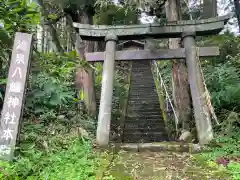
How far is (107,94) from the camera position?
18.4 feet

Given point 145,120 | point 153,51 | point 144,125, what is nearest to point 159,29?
point 153,51

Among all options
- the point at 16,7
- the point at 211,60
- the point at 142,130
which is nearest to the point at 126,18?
the point at 211,60

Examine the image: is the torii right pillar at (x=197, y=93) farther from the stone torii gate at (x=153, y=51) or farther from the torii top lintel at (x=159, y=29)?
the torii top lintel at (x=159, y=29)

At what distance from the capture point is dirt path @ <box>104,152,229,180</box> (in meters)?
3.69

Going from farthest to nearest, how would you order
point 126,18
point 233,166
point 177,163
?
point 126,18 → point 177,163 → point 233,166

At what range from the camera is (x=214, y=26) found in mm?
5711

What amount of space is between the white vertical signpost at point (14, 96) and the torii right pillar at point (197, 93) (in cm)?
340

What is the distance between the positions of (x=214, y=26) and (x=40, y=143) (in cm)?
450

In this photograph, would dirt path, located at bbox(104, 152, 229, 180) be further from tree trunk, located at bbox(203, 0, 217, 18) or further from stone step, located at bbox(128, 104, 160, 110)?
tree trunk, located at bbox(203, 0, 217, 18)

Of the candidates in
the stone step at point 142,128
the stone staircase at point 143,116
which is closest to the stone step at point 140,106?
the stone staircase at point 143,116

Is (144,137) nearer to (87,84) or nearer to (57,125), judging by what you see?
(87,84)

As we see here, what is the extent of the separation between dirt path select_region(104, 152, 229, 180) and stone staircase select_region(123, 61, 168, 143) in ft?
9.57

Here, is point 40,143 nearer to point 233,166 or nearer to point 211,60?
point 233,166

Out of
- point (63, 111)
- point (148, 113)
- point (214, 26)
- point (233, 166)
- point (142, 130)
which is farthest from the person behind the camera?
point (148, 113)
